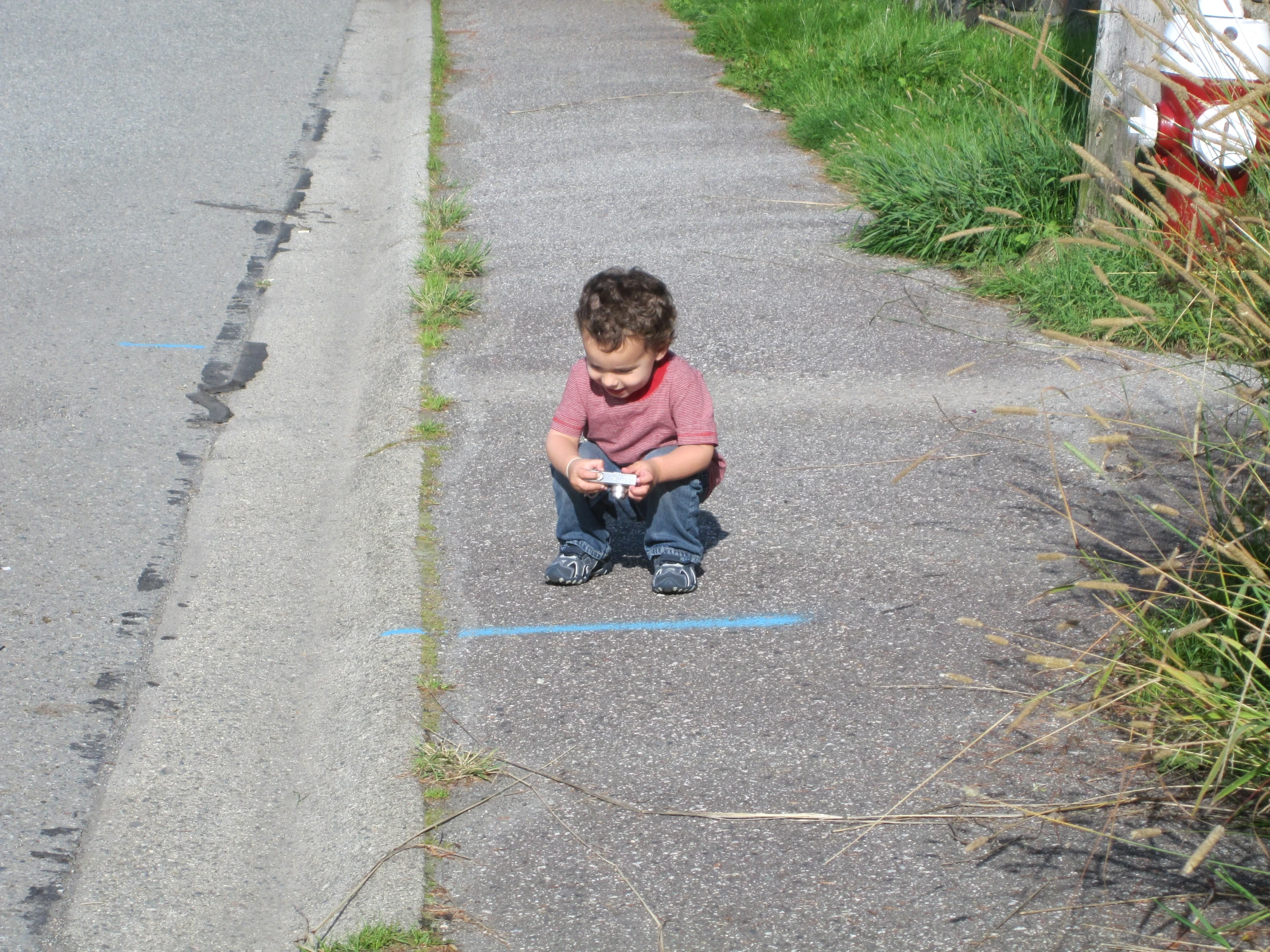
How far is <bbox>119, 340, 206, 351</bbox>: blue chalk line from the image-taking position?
5273mm

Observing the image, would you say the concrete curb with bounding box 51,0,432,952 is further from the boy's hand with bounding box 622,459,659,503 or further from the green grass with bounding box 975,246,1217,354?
the green grass with bounding box 975,246,1217,354

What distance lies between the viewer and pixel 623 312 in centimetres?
337

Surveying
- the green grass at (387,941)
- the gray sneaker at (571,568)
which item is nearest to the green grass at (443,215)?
the gray sneaker at (571,568)

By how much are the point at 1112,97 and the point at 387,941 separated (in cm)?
432

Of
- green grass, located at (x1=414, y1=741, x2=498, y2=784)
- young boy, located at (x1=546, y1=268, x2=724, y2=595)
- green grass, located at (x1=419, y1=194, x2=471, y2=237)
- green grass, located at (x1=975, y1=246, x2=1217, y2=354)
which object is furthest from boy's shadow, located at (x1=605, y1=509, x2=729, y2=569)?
green grass, located at (x1=419, y1=194, x2=471, y2=237)

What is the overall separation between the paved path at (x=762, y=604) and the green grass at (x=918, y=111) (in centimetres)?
28

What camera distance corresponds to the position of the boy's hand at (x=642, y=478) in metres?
3.44

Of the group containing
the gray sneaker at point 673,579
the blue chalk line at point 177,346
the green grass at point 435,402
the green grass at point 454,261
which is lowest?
the gray sneaker at point 673,579

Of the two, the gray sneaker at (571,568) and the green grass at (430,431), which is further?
the green grass at (430,431)

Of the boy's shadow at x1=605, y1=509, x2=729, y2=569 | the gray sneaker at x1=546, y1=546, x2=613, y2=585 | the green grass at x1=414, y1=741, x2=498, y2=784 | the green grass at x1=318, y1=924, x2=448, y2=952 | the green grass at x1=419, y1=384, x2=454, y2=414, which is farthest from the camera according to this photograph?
the green grass at x1=419, y1=384, x2=454, y2=414

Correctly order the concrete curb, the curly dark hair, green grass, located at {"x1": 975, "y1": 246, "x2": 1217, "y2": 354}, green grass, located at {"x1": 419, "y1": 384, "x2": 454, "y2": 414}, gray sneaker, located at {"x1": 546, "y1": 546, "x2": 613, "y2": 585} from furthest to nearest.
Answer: green grass, located at {"x1": 975, "y1": 246, "x2": 1217, "y2": 354} → green grass, located at {"x1": 419, "y1": 384, "x2": 454, "y2": 414} → gray sneaker, located at {"x1": 546, "y1": 546, "x2": 613, "y2": 585} → the curly dark hair → the concrete curb

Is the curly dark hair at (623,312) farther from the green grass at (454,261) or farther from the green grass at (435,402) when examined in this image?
the green grass at (454,261)

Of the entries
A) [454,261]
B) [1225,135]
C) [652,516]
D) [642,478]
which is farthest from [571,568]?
[454,261]

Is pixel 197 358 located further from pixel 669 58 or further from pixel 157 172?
pixel 669 58
